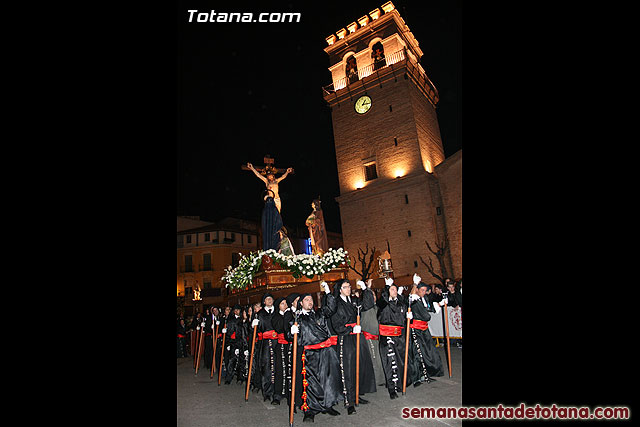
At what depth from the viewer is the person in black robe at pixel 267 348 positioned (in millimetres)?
7656

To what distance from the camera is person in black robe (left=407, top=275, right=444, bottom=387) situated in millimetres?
7547

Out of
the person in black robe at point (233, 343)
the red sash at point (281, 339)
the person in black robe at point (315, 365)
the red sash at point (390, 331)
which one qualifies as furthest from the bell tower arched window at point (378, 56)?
the person in black robe at point (315, 365)

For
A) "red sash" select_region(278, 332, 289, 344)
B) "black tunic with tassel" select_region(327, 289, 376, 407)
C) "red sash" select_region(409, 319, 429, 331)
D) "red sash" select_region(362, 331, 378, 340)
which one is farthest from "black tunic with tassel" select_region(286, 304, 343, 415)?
"red sash" select_region(409, 319, 429, 331)

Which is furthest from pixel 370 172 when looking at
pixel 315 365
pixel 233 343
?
pixel 315 365

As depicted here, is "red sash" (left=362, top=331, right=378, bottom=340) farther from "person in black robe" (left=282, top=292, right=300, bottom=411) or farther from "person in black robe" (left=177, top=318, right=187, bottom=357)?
"person in black robe" (left=177, top=318, right=187, bottom=357)

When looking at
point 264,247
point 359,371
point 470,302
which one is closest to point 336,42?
point 264,247

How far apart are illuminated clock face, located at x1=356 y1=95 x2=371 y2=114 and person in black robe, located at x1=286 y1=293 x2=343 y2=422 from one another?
24.0 metres

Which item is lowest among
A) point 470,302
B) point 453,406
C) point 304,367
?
point 453,406

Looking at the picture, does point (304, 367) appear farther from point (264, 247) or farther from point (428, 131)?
point (428, 131)

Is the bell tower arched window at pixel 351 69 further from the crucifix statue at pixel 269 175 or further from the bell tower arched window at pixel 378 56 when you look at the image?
the crucifix statue at pixel 269 175

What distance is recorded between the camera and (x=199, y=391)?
905cm

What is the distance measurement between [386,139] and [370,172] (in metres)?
2.71

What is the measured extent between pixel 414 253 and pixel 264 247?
44.2 ft

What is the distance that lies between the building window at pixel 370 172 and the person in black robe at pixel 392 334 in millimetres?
20531
